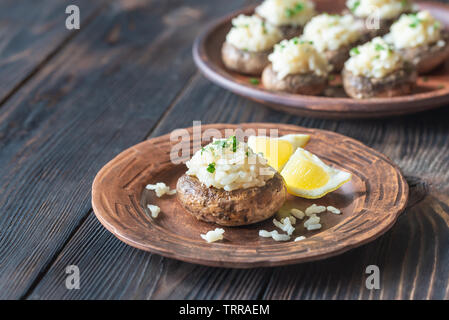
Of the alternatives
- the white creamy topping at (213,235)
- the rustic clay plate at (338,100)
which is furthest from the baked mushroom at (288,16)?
the white creamy topping at (213,235)

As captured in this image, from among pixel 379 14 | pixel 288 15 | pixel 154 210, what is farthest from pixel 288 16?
pixel 154 210

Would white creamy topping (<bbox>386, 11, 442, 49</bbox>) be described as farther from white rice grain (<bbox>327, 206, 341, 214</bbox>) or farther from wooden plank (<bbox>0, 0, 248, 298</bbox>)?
white rice grain (<bbox>327, 206, 341, 214</bbox>)

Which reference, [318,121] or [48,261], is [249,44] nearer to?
[318,121]

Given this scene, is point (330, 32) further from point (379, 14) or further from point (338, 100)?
point (338, 100)

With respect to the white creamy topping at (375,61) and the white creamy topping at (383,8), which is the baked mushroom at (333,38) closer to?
the white creamy topping at (383,8)

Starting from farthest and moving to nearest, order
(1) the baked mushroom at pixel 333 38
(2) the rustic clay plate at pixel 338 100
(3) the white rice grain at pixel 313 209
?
(1) the baked mushroom at pixel 333 38 → (2) the rustic clay plate at pixel 338 100 → (3) the white rice grain at pixel 313 209
